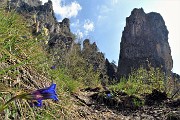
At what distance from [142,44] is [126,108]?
68.1m

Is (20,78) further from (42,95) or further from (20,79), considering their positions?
(42,95)

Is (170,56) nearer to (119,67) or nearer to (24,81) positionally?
(119,67)

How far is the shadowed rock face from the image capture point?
67.8 metres

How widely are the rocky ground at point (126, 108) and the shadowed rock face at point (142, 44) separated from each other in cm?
5949

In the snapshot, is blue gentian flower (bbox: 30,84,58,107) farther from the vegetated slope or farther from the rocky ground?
the rocky ground

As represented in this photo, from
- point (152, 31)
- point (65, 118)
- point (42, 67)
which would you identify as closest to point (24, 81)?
point (65, 118)

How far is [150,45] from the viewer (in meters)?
73.1

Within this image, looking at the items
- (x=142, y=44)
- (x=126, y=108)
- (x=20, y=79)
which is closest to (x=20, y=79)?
(x=20, y=79)

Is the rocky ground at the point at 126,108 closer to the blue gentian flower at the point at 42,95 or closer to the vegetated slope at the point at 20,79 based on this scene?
the vegetated slope at the point at 20,79

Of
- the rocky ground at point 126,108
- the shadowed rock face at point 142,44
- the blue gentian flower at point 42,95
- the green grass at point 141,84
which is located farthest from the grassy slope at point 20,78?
the shadowed rock face at point 142,44

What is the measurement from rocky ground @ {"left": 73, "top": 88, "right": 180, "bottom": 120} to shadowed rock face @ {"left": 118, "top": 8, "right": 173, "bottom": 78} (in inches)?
2342

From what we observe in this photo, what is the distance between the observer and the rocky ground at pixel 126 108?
4219 mm

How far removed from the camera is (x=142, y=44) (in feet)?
237

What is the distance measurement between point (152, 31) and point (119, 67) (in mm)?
17210
